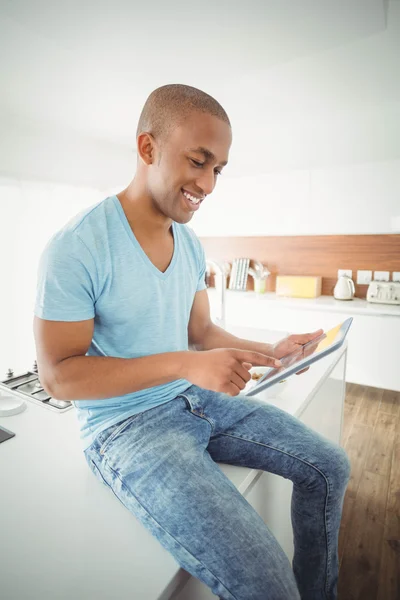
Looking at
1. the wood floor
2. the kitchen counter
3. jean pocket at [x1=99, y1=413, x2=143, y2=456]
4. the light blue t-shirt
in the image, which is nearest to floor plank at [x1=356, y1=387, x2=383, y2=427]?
the wood floor

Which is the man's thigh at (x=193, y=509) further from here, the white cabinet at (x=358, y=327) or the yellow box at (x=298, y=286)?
the yellow box at (x=298, y=286)

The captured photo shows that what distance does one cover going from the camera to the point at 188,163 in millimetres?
875

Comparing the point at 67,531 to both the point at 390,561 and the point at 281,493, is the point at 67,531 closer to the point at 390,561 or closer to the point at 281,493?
the point at 281,493

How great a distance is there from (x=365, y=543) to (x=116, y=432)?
1.41m

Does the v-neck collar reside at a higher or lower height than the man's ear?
lower

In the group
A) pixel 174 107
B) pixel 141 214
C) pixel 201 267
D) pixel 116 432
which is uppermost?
pixel 174 107

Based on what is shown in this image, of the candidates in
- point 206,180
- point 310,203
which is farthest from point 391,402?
point 206,180

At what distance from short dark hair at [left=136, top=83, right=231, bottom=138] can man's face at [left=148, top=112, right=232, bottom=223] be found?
0.06 feet

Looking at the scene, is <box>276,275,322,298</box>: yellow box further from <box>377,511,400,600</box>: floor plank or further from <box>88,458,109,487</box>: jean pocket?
<box>88,458,109,487</box>: jean pocket

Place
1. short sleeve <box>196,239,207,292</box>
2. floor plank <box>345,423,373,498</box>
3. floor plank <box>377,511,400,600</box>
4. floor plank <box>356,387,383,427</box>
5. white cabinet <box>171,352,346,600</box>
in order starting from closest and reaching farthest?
white cabinet <box>171,352,346,600</box>
short sleeve <box>196,239,207,292</box>
floor plank <box>377,511,400,600</box>
floor plank <box>345,423,373,498</box>
floor plank <box>356,387,383,427</box>

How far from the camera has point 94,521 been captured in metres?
0.69

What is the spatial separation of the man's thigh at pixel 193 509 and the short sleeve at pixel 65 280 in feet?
1.00

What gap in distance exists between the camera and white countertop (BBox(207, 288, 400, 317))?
293 cm

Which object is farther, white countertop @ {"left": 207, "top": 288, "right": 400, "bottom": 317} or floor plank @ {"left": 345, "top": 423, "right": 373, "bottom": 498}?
white countertop @ {"left": 207, "top": 288, "right": 400, "bottom": 317}
